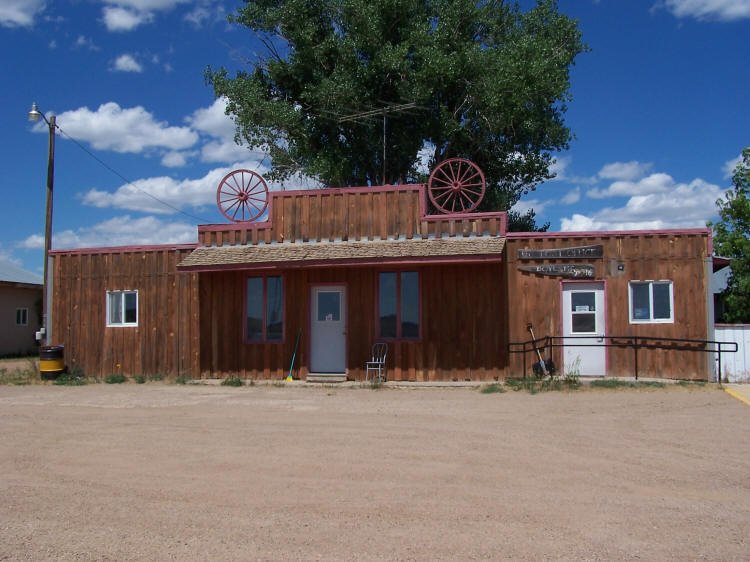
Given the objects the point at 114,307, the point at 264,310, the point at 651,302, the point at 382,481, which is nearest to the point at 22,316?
the point at 114,307

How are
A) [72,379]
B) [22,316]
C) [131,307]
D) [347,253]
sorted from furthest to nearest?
[22,316]
[131,307]
[72,379]
[347,253]

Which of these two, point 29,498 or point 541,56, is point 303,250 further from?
point 541,56

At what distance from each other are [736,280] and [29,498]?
20673 mm

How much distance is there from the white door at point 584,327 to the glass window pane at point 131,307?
10.7 meters

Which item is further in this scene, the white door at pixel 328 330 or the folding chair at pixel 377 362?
the white door at pixel 328 330

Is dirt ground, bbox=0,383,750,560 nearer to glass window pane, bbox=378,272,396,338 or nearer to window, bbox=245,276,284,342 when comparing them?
glass window pane, bbox=378,272,396,338

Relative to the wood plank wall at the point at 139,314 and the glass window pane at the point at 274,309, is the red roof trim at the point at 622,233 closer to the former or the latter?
the glass window pane at the point at 274,309

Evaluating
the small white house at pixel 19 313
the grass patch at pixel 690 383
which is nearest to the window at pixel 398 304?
the grass patch at pixel 690 383

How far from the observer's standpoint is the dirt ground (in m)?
5.78

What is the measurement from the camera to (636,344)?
1586 centimetres

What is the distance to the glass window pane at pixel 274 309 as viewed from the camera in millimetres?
17781

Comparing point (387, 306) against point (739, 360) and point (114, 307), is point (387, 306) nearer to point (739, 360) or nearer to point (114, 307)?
point (114, 307)

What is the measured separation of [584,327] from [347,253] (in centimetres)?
558

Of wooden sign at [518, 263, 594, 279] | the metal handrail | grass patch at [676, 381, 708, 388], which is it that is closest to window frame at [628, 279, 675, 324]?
the metal handrail
